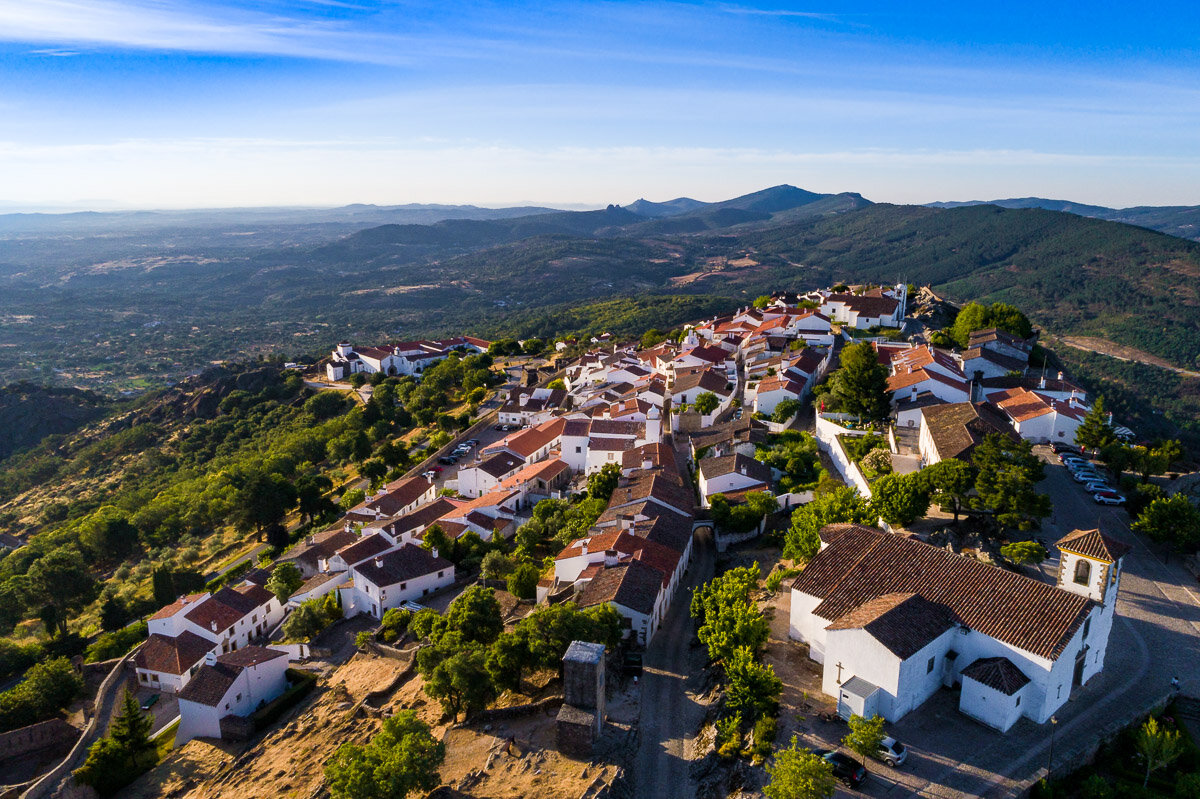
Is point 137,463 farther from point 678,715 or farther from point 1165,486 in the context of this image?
point 1165,486

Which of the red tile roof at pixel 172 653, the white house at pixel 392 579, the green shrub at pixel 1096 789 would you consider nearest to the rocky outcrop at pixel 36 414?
the red tile roof at pixel 172 653

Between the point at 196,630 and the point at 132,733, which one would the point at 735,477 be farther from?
the point at 132,733

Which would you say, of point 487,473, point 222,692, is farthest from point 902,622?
point 487,473

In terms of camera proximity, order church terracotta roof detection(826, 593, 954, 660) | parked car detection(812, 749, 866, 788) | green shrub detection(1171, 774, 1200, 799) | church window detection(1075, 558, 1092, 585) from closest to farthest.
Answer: green shrub detection(1171, 774, 1200, 799) → parked car detection(812, 749, 866, 788) → church terracotta roof detection(826, 593, 954, 660) → church window detection(1075, 558, 1092, 585)

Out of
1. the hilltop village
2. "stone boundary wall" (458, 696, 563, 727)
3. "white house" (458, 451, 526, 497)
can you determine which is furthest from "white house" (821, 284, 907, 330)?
"stone boundary wall" (458, 696, 563, 727)

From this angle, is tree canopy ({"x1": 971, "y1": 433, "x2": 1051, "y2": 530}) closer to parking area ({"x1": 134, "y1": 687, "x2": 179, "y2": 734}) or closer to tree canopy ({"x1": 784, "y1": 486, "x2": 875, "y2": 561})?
tree canopy ({"x1": 784, "y1": 486, "x2": 875, "y2": 561})

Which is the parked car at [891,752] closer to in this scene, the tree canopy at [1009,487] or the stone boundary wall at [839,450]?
the tree canopy at [1009,487]
